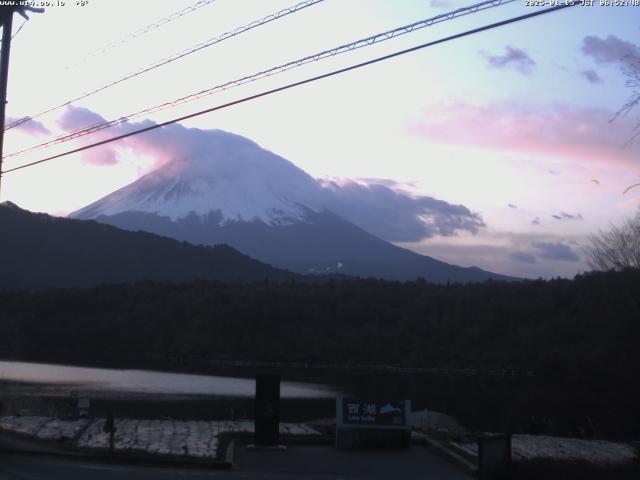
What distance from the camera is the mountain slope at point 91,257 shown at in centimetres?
14238

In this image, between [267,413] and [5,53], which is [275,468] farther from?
[5,53]

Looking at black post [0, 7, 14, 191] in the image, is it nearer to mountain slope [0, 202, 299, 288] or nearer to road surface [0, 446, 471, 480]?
road surface [0, 446, 471, 480]

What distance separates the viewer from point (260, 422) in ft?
65.0

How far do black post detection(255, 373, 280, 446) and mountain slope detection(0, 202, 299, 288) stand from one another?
125481mm

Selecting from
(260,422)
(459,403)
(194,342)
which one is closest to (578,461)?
(260,422)

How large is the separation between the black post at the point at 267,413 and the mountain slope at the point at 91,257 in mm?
125481

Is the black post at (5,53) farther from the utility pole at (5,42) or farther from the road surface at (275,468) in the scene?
the road surface at (275,468)

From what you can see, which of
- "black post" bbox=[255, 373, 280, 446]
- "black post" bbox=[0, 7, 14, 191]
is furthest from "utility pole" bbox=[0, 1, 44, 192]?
"black post" bbox=[255, 373, 280, 446]

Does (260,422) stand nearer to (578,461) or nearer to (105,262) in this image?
(578,461)

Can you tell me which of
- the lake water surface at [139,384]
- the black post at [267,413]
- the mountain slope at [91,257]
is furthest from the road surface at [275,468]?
the mountain slope at [91,257]

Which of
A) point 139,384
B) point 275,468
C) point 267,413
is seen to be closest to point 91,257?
point 139,384

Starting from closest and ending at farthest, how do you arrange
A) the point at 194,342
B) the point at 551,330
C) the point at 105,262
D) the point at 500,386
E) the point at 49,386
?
the point at 49,386 < the point at 500,386 < the point at 551,330 < the point at 194,342 < the point at 105,262

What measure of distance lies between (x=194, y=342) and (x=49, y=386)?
66.3 m

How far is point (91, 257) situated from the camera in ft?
499
